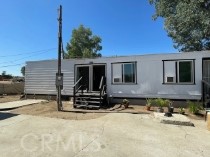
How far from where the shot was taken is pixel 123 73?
1493 cm

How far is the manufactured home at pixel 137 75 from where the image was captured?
1324cm

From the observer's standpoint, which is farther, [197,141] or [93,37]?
[93,37]

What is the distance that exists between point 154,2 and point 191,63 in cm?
1283

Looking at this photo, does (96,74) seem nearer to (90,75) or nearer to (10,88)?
(90,75)

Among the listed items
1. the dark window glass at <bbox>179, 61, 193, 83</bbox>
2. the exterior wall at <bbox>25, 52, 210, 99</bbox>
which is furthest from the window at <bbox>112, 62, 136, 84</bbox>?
the dark window glass at <bbox>179, 61, 193, 83</bbox>

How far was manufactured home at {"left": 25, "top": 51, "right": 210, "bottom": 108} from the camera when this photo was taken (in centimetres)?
1324

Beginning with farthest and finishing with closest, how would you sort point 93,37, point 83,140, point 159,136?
point 93,37 < point 159,136 < point 83,140

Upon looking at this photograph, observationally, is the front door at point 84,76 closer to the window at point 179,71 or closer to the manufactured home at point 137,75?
the manufactured home at point 137,75

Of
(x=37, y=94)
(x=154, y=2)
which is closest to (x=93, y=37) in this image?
(x=154, y=2)

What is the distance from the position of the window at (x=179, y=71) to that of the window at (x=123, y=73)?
79.5 inches

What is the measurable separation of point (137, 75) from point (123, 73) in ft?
3.13

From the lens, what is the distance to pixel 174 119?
980cm

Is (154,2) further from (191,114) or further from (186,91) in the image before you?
(191,114)

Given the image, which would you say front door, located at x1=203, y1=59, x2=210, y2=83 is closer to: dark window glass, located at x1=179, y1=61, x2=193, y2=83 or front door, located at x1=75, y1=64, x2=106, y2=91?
dark window glass, located at x1=179, y1=61, x2=193, y2=83
